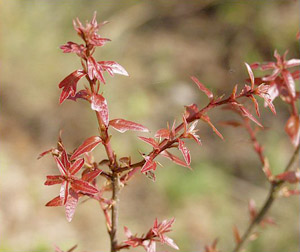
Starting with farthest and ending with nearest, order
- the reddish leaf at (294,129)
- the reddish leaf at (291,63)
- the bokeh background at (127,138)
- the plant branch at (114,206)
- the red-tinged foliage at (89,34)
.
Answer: the bokeh background at (127,138), the reddish leaf at (294,129), the reddish leaf at (291,63), the plant branch at (114,206), the red-tinged foliage at (89,34)

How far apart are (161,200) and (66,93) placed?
3.00 m

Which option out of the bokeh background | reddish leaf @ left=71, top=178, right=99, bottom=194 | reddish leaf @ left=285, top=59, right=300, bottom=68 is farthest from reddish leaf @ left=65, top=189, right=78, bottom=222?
the bokeh background

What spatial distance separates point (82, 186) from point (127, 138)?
3.05 meters

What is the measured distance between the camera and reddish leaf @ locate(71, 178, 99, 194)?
79 cm

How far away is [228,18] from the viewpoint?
5.33 m

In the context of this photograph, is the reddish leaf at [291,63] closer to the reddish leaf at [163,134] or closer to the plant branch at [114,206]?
the reddish leaf at [163,134]

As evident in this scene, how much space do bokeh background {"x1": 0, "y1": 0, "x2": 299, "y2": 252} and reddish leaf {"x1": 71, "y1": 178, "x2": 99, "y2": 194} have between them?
1.95 meters

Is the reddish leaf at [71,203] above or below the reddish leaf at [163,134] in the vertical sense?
below

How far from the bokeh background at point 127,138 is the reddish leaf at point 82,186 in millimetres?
1950

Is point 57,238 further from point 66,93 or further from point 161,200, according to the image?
point 66,93

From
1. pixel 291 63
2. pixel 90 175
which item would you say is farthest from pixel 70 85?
pixel 291 63

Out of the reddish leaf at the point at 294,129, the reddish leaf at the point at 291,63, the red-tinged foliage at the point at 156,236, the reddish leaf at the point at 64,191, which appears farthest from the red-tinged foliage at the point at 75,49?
the reddish leaf at the point at 294,129

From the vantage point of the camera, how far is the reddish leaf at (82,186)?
79 cm

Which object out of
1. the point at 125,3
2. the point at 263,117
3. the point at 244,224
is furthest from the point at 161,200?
the point at 125,3
